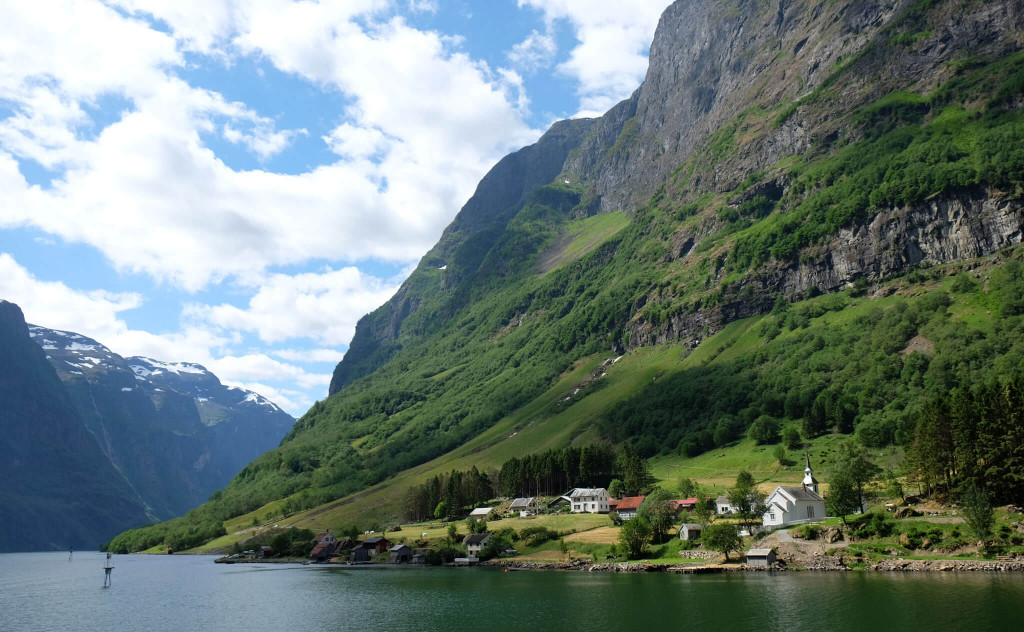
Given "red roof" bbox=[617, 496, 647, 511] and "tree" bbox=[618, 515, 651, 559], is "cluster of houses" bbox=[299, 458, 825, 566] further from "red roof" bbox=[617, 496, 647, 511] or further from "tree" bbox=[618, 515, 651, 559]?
"tree" bbox=[618, 515, 651, 559]

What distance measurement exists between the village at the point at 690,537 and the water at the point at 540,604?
785cm

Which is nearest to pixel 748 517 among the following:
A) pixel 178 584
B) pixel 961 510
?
pixel 961 510

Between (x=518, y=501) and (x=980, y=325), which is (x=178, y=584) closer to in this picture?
(x=518, y=501)

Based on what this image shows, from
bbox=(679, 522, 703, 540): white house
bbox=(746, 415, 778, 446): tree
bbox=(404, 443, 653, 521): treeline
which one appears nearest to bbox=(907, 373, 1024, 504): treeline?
bbox=(679, 522, 703, 540): white house

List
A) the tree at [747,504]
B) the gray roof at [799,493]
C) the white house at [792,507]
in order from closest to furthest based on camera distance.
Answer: the white house at [792,507] < the gray roof at [799,493] < the tree at [747,504]

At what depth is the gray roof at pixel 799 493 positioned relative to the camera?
11612 centimetres

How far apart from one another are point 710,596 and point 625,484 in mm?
92382

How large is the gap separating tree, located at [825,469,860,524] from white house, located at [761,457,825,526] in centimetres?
667

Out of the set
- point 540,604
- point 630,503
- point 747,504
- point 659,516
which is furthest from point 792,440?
point 540,604

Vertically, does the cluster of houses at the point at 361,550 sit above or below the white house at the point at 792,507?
below

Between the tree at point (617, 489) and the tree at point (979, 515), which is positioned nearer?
the tree at point (979, 515)

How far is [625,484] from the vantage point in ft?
552

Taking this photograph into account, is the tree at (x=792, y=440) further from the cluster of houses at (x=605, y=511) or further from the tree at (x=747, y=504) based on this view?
the tree at (x=747, y=504)

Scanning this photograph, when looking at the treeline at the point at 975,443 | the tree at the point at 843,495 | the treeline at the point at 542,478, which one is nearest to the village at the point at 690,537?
the tree at the point at 843,495
